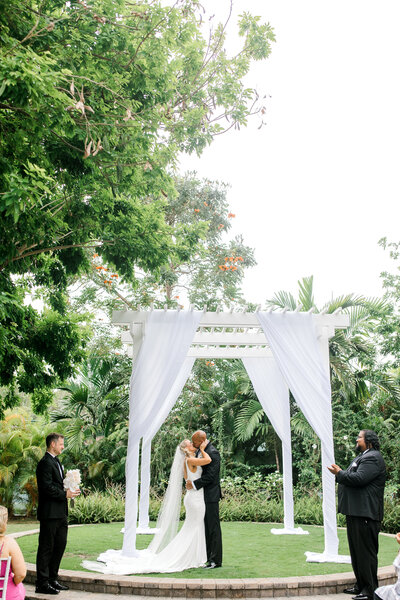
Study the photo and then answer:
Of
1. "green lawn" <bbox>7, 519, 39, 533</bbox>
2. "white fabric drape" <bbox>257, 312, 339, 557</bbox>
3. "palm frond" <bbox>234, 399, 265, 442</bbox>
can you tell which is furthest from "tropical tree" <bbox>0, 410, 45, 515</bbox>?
"white fabric drape" <bbox>257, 312, 339, 557</bbox>

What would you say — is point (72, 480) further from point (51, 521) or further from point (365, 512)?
point (365, 512)

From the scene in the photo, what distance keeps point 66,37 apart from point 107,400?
9.37 m

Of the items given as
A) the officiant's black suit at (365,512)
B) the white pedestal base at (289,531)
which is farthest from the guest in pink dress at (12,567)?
the white pedestal base at (289,531)

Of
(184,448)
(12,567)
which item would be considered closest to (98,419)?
(184,448)

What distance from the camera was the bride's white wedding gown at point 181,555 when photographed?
247 inches

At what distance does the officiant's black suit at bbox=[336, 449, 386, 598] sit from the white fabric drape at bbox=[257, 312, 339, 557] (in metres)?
1.56

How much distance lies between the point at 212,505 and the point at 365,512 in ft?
6.47

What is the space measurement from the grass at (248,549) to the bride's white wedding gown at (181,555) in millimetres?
163

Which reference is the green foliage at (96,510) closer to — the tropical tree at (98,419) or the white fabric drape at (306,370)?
the tropical tree at (98,419)

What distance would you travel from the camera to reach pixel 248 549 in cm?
754

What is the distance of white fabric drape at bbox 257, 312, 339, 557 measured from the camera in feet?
23.3

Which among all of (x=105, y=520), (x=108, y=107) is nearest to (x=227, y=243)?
(x=105, y=520)

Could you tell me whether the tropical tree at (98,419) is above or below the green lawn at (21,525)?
above

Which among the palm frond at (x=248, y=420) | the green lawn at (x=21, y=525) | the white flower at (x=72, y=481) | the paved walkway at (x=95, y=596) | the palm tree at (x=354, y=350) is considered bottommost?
the green lawn at (x=21, y=525)
